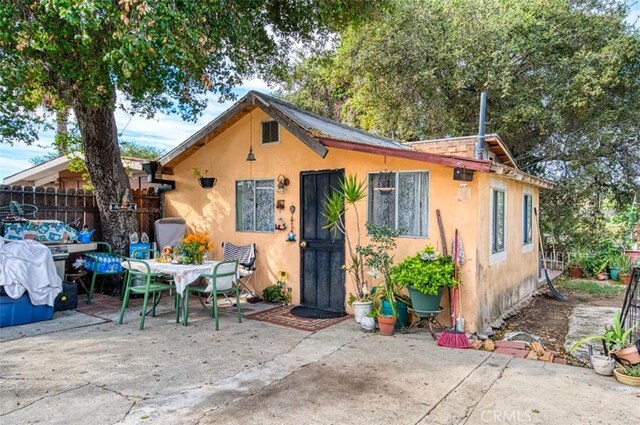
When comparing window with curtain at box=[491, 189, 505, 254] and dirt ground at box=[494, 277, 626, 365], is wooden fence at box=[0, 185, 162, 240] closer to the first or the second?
window with curtain at box=[491, 189, 505, 254]

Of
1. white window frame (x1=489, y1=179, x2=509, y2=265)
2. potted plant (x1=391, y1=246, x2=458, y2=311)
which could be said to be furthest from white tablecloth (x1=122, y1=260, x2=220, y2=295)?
white window frame (x1=489, y1=179, x2=509, y2=265)

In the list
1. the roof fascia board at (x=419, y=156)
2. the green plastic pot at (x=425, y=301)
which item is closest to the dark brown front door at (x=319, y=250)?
the roof fascia board at (x=419, y=156)

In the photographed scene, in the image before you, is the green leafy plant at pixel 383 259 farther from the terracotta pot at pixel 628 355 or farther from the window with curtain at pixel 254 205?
the terracotta pot at pixel 628 355

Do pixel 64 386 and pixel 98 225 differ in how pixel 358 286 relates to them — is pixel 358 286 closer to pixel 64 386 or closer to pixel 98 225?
pixel 64 386

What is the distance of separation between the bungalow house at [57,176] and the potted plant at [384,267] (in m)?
6.84

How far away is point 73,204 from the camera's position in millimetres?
7320

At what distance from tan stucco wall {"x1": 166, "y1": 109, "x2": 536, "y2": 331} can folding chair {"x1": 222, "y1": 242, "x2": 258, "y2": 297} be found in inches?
5.2

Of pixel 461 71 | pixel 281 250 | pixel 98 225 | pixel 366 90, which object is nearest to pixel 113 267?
pixel 98 225

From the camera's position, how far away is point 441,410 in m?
3.24

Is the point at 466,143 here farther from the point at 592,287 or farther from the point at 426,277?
the point at 426,277

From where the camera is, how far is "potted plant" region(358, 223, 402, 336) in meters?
5.28

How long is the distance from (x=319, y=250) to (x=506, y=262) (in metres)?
3.01

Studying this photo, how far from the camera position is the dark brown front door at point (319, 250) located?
639 centimetres

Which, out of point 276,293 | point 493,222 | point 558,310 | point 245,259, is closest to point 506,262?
point 493,222
